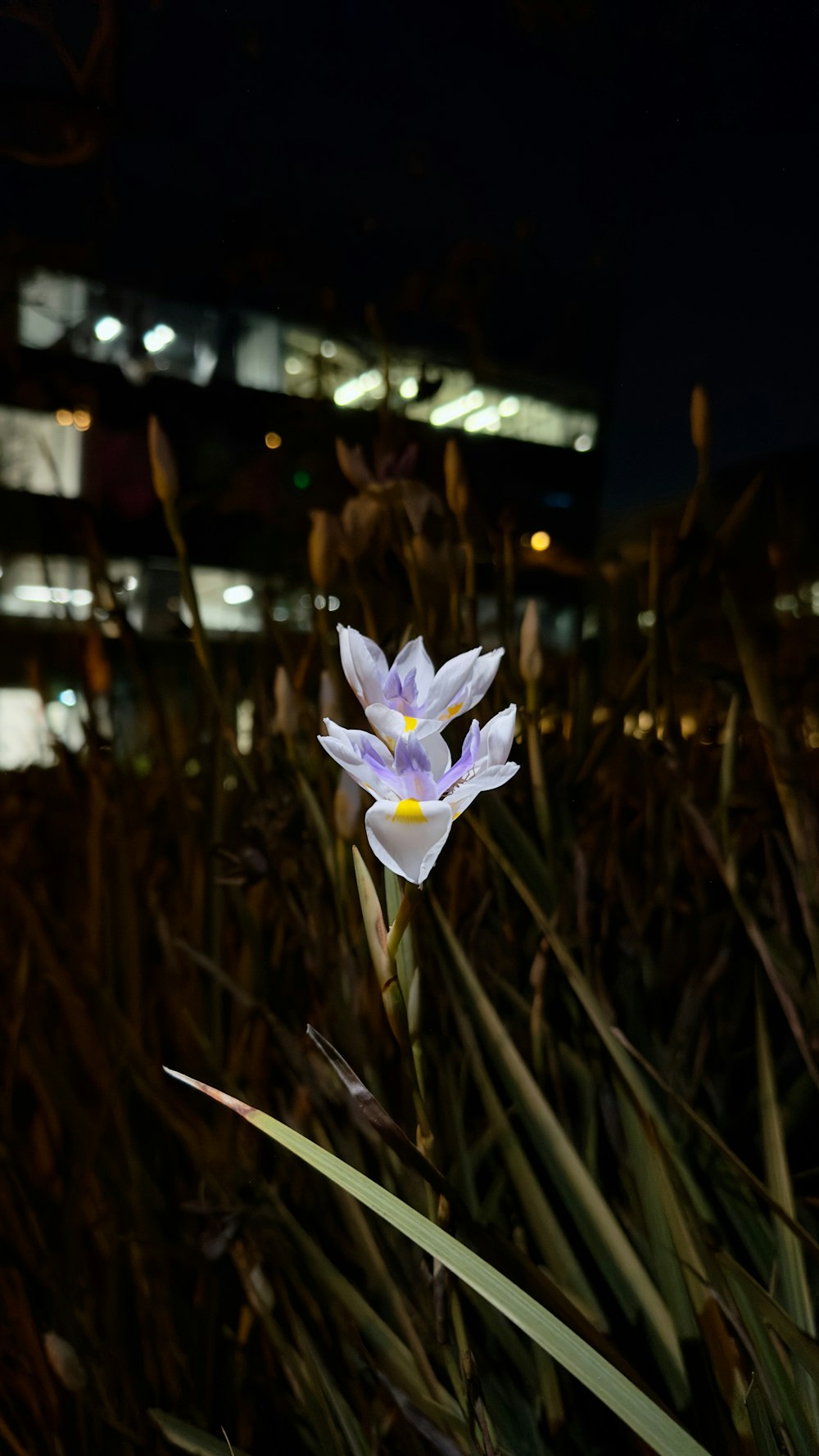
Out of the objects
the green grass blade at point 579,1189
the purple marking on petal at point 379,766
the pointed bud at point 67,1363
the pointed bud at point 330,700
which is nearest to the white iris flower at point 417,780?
the purple marking on petal at point 379,766

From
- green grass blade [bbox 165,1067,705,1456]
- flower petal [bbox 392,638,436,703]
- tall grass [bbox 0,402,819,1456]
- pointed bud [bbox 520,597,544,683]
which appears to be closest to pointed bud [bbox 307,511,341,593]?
tall grass [bbox 0,402,819,1456]

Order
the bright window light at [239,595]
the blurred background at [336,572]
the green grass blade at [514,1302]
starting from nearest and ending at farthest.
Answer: the green grass blade at [514,1302]
the blurred background at [336,572]
the bright window light at [239,595]

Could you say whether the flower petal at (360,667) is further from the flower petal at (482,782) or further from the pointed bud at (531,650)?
the pointed bud at (531,650)

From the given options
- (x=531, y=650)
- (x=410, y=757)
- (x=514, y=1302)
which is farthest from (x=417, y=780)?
(x=531, y=650)

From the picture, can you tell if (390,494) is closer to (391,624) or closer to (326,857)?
(391,624)

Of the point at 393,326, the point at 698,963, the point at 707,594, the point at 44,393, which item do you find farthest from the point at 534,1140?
the point at 44,393
